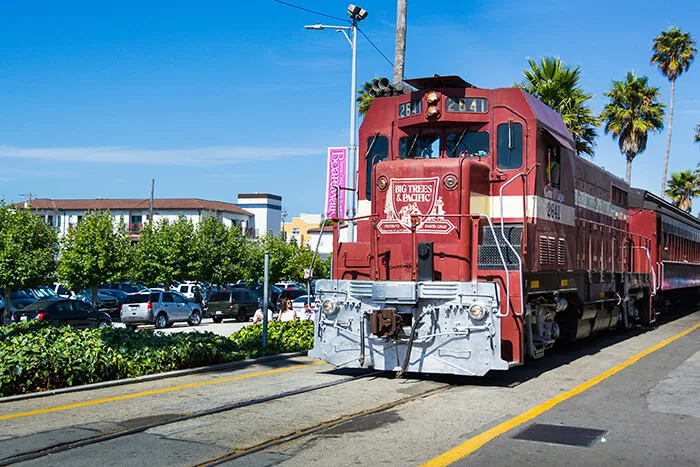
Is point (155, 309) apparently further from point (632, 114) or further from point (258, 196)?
point (258, 196)

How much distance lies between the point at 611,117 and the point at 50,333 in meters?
37.5

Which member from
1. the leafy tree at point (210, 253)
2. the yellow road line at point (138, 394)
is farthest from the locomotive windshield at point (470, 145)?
the leafy tree at point (210, 253)

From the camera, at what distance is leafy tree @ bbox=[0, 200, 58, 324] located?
96.1 ft

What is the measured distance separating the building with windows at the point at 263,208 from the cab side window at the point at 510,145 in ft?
288

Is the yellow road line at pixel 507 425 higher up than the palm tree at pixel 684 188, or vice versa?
the palm tree at pixel 684 188

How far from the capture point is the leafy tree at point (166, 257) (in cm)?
4250

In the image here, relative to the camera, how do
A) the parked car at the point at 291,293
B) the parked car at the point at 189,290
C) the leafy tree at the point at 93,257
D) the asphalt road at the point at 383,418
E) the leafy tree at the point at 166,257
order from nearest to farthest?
the asphalt road at the point at 383,418
the leafy tree at the point at 93,257
the leafy tree at the point at 166,257
the parked car at the point at 291,293
the parked car at the point at 189,290

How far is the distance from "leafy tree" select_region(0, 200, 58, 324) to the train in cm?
2117

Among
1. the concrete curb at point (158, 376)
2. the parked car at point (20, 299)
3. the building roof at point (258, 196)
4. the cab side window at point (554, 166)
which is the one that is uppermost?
the building roof at point (258, 196)

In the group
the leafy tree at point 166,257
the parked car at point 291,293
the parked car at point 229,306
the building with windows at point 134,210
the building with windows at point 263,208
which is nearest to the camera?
the parked car at point 229,306

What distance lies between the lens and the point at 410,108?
40.5 feet

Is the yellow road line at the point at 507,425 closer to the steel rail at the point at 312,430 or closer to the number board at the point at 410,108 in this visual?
the steel rail at the point at 312,430

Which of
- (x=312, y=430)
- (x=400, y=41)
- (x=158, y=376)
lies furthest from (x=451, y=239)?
(x=400, y=41)

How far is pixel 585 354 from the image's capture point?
1569 centimetres
